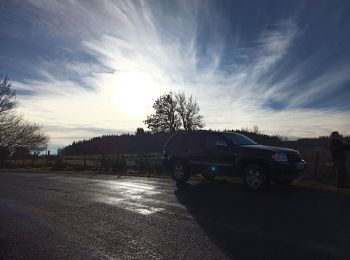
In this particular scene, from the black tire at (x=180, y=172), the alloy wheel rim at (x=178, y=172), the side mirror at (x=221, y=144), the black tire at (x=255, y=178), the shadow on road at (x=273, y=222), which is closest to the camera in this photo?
the shadow on road at (x=273, y=222)

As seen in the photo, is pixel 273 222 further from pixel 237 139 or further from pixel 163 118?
pixel 163 118

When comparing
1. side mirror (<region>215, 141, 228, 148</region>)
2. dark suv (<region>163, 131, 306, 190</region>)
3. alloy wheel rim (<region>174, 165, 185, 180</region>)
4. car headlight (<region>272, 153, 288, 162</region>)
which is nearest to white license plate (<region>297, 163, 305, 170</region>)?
dark suv (<region>163, 131, 306, 190</region>)

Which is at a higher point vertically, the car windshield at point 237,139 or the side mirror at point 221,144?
the car windshield at point 237,139

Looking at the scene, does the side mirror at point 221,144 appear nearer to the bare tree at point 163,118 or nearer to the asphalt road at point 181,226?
the asphalt road at point 181,226

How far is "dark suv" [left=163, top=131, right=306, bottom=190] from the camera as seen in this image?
1104 cm

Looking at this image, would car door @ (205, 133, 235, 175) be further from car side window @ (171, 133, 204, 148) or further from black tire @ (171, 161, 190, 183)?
black tire @ (171, 161, 190, 183)

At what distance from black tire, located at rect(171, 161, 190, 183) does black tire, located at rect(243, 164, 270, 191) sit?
3053 mm

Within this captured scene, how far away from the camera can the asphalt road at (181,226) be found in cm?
549

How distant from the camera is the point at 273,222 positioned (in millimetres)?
7031

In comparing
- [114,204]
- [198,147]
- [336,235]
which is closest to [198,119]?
[198,147]

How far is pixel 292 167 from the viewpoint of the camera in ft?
36.6

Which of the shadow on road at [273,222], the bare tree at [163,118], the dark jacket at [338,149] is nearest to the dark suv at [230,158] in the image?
the shadow on road at [273,222]

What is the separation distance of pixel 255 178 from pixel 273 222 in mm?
4317

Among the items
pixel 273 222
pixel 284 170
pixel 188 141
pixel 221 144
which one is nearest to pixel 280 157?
pixel 284 170
